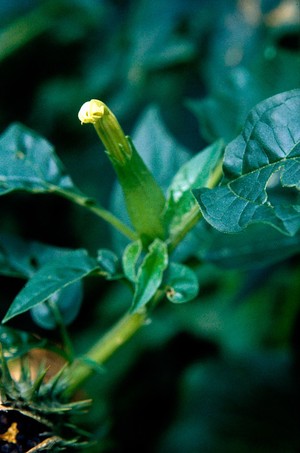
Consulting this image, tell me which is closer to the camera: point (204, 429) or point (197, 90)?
point (204, 429)

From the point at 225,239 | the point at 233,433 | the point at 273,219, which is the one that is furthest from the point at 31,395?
the point at 233,433

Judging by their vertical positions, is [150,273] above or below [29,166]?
below

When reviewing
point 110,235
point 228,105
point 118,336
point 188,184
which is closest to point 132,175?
point 188,184

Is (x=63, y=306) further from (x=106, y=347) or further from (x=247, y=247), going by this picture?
(x=247, y=247)

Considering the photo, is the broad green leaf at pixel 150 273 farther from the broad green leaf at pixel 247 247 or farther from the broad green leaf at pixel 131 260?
the broad green leaf at pixel 247 247

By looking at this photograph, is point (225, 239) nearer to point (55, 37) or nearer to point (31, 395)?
point (31, 395)

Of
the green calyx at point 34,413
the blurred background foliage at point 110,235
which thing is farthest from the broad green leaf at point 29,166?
the blurred background foliage at point 110,235

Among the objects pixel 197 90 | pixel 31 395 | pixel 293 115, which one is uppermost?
pixel 293 115
